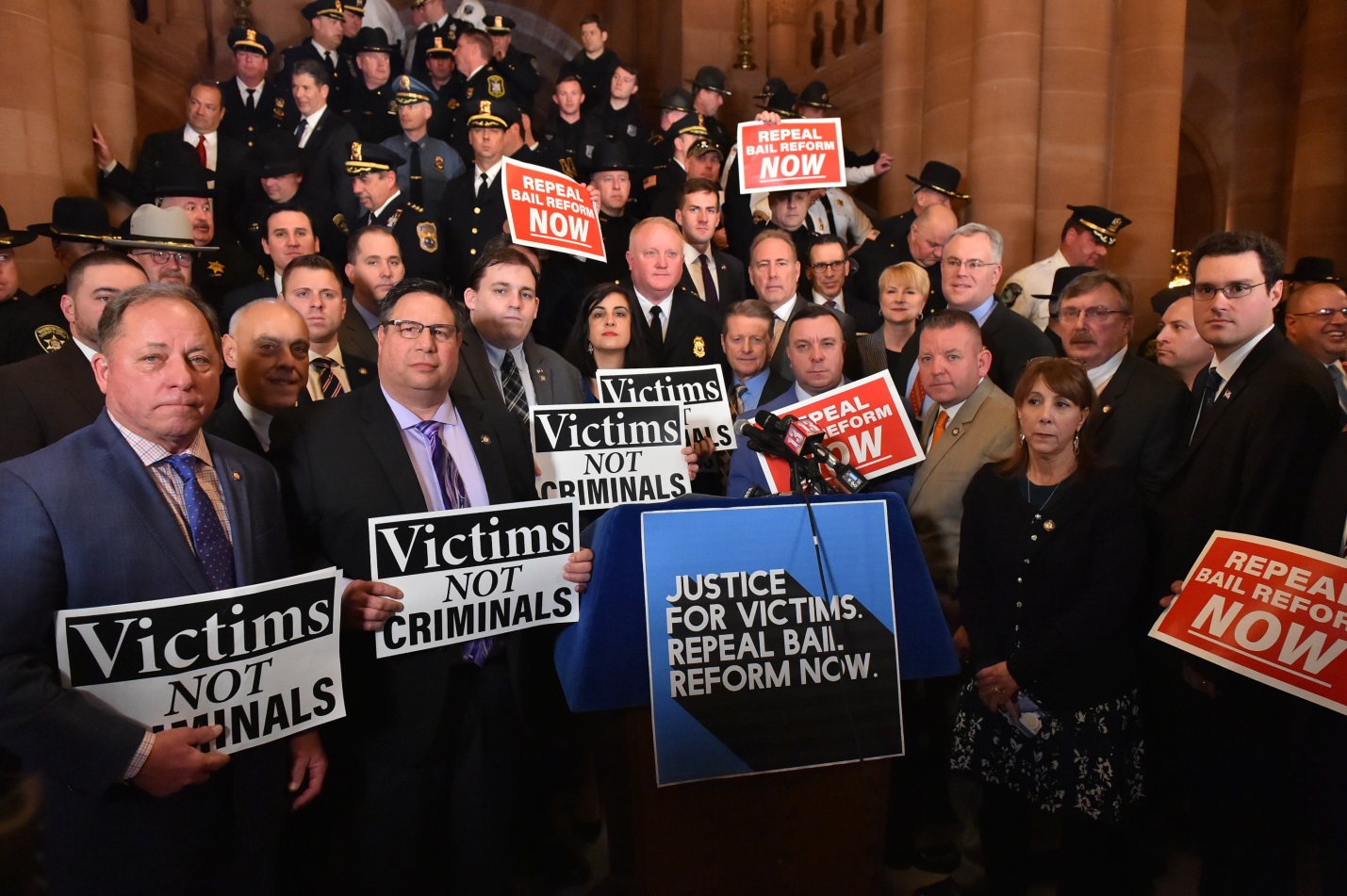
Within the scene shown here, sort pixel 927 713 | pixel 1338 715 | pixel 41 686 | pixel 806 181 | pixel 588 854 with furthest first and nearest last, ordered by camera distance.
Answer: pixel 806 181 → pixel 927 713 → pixel 588 854 → pixel 1338 715 → pixel 41 686

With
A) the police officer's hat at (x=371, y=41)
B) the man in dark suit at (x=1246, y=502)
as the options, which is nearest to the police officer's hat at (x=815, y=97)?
the police officer's hat at (x=371, y=41)

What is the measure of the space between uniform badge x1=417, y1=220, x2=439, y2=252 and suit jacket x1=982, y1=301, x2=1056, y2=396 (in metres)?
3.88

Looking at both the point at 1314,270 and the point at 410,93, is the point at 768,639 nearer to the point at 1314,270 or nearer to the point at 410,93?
the point at 1314,270

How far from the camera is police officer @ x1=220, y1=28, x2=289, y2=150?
9.11 metres

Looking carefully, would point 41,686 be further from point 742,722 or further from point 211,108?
point 211,108

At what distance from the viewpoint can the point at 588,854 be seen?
13.5ft

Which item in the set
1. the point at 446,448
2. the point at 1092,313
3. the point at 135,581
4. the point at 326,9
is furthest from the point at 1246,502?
the point at 326,9

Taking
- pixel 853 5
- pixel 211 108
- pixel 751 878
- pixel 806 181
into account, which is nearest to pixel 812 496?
pixel 751 878

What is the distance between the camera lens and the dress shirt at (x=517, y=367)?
4.58m

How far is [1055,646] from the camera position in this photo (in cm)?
338

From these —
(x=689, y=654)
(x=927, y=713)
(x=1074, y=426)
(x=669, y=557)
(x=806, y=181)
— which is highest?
(x=806, y=181)

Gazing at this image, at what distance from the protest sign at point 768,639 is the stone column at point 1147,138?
5.76 metres

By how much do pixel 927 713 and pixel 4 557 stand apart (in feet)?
12.0

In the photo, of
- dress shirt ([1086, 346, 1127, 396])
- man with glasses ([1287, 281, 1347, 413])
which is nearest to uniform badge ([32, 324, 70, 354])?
dress shirt ([1086, 346, 1127, 396])
